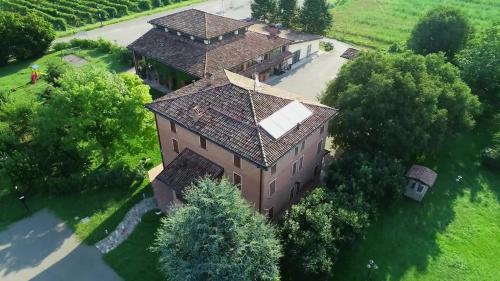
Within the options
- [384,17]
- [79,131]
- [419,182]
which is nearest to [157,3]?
[384,17]

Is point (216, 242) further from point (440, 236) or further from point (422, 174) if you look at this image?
point (422, 174)

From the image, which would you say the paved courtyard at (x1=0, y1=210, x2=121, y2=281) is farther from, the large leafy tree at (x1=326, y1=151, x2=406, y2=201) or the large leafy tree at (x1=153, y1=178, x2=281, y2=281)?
the large leafy tree at (x1=326, y1=151, x2=406, y2=201)

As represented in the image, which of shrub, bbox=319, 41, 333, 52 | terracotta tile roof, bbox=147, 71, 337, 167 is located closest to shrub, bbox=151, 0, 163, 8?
shrub, bbox=319, 41, 333, 52

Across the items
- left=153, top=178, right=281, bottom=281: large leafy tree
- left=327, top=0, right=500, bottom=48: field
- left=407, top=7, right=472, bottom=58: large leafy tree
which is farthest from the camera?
left=327, top=0, right=500, bottom=48: field

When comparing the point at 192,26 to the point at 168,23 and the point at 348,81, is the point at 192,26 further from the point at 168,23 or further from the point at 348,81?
the point at 348,81

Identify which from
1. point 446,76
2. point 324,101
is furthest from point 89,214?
point 446,76

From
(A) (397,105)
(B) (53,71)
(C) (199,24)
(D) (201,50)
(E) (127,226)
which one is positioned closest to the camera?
(E) (127,226)
